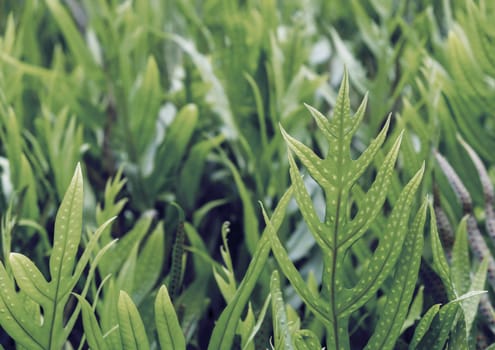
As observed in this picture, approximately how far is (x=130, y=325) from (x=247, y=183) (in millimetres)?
345

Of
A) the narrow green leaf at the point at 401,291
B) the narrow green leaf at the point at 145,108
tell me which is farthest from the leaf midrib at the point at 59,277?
the narrow green leaf at the point at 145,108

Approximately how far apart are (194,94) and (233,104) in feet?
0.20

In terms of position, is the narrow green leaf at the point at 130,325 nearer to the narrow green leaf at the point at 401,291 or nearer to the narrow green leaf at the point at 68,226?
the narrow green leaf at the point at 68,226

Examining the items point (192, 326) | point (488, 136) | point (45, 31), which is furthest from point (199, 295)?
point (45, 31)

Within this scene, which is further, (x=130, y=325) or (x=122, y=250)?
(x=122, y=250)

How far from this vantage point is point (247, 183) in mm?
824

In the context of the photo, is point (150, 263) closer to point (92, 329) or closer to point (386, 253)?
point (92, 329)

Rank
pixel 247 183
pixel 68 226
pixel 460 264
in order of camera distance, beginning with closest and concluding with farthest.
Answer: pixel 68 226, pixel 460 264, pixel 247 183

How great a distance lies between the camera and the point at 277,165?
82cm

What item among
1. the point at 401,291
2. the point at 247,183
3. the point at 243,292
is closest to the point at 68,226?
the point at 243,292

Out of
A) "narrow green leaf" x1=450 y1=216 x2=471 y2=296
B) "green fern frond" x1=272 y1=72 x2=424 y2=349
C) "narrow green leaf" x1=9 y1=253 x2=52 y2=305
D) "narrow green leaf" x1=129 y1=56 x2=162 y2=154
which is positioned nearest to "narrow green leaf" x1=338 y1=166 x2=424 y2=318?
"green fern frond" x1=272 y1=72 x2=424 y2=349

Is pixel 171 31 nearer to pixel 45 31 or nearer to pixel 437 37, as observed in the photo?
pixel 45 31

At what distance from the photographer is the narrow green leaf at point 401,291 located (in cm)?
50

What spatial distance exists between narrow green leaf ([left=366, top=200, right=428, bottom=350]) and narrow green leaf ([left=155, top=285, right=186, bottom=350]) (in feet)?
0.52
